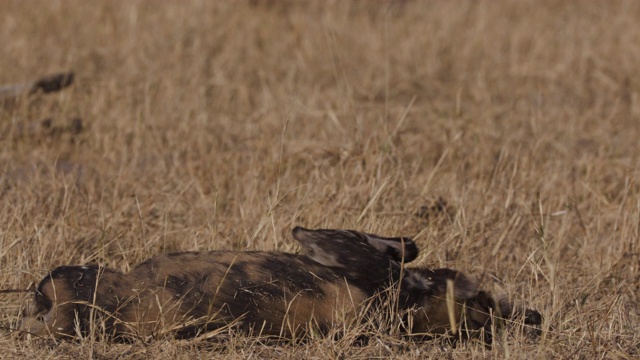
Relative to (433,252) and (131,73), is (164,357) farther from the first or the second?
(131,73)

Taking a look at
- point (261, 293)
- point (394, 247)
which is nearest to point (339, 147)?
point (394, 247)

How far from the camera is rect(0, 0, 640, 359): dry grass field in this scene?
3938 millimetres

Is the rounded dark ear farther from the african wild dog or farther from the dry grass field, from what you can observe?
the african wild dog

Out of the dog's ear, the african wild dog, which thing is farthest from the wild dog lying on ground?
the african wild dog

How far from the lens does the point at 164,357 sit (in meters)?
3.21

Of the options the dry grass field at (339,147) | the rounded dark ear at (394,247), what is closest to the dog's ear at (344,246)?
the rounded dark ear at (394,247)

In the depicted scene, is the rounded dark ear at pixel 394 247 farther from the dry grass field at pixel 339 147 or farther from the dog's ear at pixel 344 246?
the dry grass field at pixel 339 147

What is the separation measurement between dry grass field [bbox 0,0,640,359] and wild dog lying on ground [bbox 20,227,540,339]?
3.0 inches

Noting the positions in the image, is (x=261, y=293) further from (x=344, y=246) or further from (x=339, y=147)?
(x=339, y=147)

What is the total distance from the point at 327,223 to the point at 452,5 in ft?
15.1

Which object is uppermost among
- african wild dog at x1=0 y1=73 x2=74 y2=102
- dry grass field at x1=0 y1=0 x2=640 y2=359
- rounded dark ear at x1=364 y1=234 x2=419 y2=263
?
rounded dark ear at x1=364 y1=234 x2=419 y2=263

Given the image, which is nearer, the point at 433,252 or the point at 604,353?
the point at 604,353

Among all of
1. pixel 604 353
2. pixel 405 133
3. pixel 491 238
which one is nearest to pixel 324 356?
pixel 604 353

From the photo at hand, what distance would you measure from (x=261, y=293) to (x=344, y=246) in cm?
36
